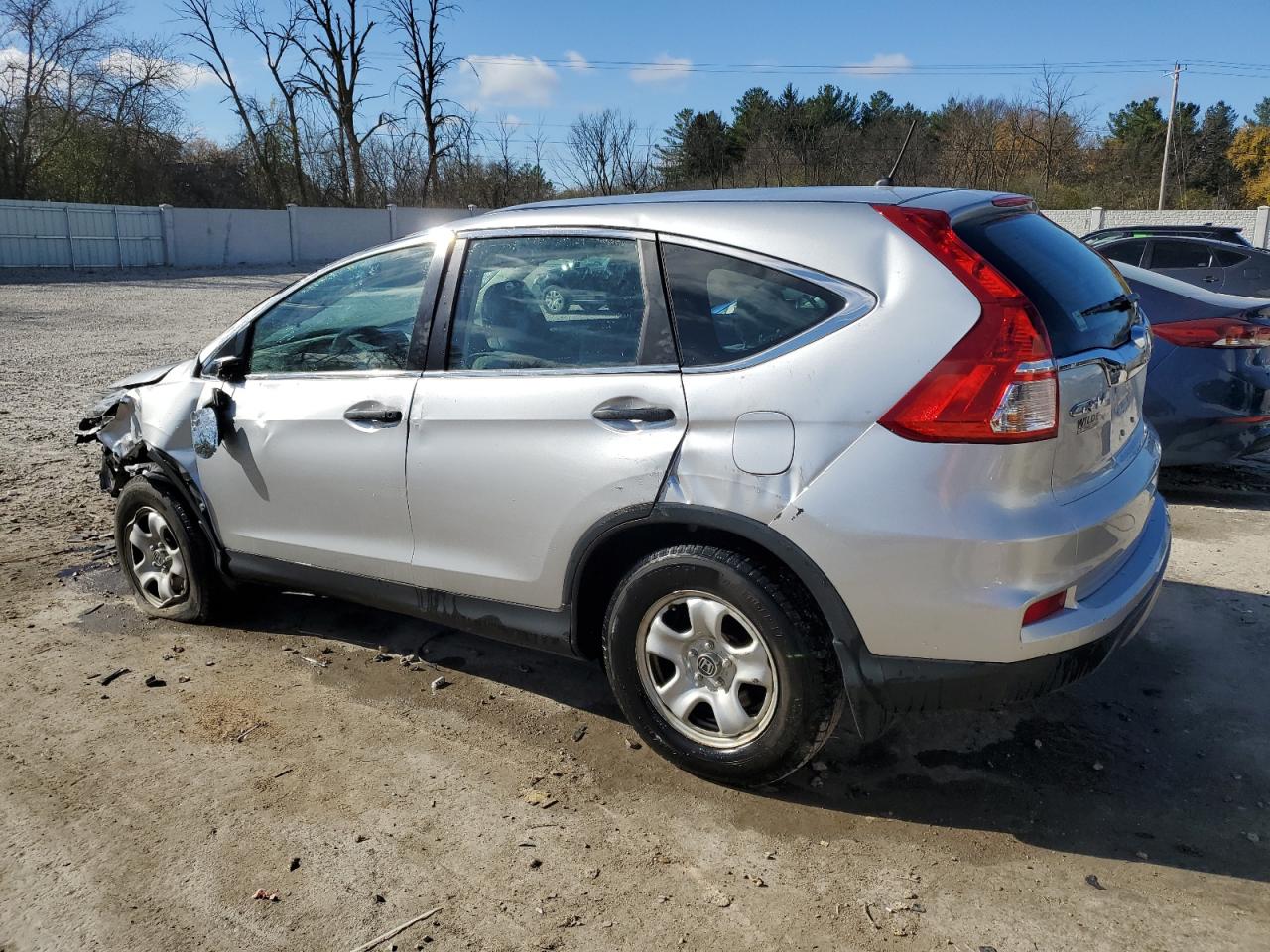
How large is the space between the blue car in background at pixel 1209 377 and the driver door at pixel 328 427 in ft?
15.1

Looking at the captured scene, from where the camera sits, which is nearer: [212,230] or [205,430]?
[205,430]

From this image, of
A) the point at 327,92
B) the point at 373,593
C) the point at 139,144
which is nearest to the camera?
the point at 373,593

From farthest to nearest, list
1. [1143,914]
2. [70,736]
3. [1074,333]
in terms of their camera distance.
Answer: [70,736], [1074,333], [1143,914]

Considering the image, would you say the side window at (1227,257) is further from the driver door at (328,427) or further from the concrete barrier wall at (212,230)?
the concrete barrier wall at (212,230)

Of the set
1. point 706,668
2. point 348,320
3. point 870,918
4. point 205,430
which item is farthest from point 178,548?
point 870,918

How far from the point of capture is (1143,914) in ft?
8.35

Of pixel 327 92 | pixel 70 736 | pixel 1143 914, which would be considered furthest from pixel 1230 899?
pixel 327 92

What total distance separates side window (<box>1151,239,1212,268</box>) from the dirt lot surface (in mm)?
9553

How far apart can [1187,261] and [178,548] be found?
12.5 meters

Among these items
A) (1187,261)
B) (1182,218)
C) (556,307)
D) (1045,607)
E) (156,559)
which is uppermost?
(1182,218)

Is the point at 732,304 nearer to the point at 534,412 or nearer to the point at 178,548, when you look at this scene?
the point at 534,412

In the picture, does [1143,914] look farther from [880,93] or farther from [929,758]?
[880,93]

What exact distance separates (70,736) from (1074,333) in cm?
358

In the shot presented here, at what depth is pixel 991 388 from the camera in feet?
8.36
